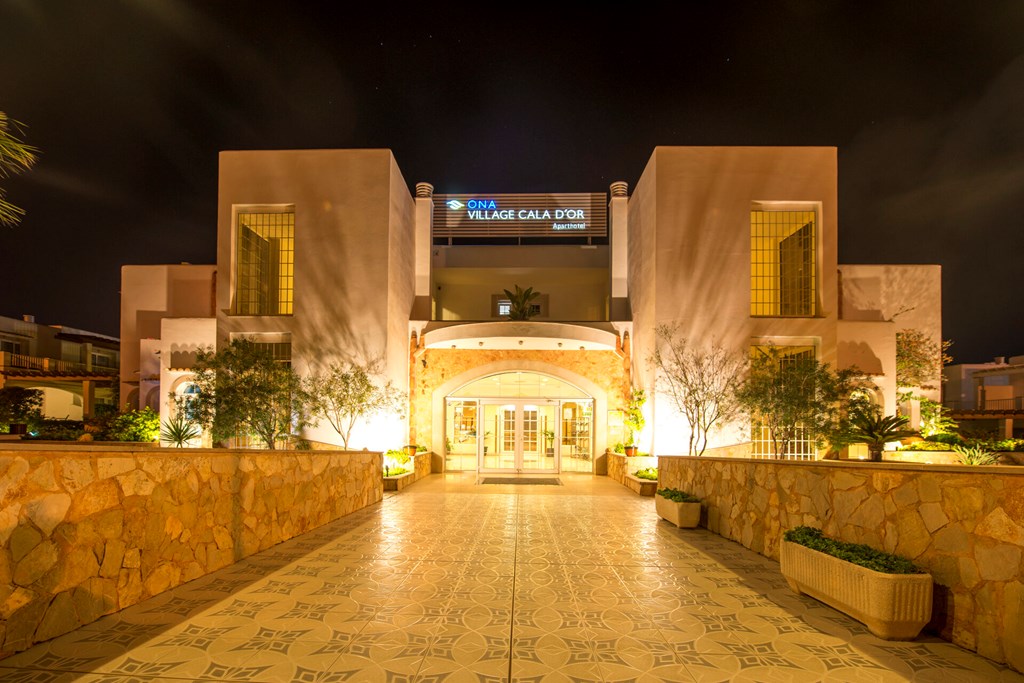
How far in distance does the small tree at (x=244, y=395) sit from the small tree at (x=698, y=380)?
10121mm

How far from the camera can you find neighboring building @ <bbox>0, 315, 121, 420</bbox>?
86.0 ft

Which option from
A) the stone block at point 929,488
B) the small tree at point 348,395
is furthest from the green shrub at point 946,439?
the small tree at point 348,395

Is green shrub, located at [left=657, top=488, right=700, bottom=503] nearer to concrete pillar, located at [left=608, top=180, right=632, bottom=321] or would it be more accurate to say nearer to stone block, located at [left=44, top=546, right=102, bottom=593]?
stone block, located at [left=44, top=546, right=102, bottom=593]

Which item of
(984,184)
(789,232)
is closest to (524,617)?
(789,232)

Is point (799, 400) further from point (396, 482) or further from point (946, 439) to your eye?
point (396, 482)

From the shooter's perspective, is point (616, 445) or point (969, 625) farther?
point (616, 445)

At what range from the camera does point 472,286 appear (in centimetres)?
2284

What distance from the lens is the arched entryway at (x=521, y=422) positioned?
1820 centimetres

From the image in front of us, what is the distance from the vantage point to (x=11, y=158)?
4.52m

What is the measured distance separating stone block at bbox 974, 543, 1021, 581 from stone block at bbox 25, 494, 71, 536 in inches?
263

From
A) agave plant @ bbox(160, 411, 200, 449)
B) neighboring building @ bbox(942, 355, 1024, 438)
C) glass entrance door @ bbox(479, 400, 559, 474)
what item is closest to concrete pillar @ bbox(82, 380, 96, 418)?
agave plant @ bbox(160, 411, 200, 449)

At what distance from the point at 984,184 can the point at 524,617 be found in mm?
31950

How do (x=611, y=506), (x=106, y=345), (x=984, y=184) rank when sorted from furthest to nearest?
(x=106, y=345), (x=984, y=184), (x=611, y=506)

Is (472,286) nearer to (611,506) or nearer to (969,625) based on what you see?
(611,506)
